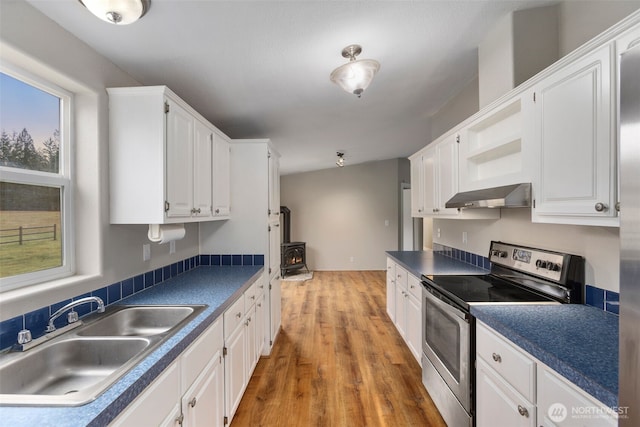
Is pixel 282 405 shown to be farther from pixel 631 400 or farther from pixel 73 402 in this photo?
pixel 631 400

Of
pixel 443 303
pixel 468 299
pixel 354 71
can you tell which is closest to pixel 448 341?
pixel 443 303

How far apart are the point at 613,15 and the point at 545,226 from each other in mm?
1138

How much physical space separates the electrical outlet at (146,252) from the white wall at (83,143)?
0.04 metres

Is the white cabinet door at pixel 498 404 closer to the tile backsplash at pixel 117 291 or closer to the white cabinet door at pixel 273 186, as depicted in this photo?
the tile backsplash at pixel 117 291

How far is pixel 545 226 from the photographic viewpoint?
5.89 ft

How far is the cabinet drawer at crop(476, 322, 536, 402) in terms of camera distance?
1.16 meters

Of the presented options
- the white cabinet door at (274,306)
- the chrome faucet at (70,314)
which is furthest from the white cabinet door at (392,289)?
the chrome faucet at (70,314)

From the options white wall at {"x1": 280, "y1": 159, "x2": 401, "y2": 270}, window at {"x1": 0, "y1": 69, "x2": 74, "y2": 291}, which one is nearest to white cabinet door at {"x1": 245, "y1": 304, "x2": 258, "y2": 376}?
window at {"x1": 0, "y1": 69, "x2": 74, "y2": 291}

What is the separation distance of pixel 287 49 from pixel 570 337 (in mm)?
2133

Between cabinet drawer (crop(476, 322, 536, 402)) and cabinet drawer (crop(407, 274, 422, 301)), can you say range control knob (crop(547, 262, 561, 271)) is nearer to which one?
cabinet drawer (crop(476, 322, 536, 402))

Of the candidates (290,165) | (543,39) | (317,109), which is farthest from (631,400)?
(290,165)

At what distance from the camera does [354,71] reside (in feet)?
6.01

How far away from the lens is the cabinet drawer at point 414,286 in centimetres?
243

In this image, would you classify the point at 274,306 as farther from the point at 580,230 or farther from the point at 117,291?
the point at 580,230
